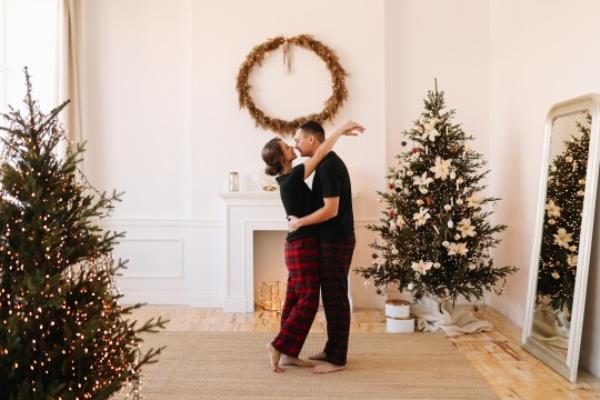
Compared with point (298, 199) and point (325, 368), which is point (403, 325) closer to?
point (325, 368)

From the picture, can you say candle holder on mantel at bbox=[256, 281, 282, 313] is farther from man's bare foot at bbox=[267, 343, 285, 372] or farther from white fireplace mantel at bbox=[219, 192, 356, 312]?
man's bare foot at bbox=[267, 343, 285, 372]

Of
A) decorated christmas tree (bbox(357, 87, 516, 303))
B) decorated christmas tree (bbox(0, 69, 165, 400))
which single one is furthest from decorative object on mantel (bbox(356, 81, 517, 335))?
decorated christmas tree (bbox(0, 69, 165, 400))

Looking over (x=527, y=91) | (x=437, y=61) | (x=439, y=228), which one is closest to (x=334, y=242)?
(x=439, y=228)

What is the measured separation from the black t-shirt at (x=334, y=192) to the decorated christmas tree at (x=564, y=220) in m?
1.36

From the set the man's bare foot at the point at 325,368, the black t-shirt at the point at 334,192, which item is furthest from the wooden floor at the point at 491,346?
the black t-shirt at the point at 334,192

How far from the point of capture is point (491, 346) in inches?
168

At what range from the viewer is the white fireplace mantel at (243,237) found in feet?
18.0

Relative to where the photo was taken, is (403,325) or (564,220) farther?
(403,325)

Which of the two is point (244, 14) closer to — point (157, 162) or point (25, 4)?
point (157, 162)

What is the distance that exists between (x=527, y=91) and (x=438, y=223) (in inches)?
51.0

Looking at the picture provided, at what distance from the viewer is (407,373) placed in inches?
144

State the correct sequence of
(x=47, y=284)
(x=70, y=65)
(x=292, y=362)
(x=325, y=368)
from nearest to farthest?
(x=47, y=284) → (x=325, y=368) → (x=292, y=362) → (x=70, y=65)

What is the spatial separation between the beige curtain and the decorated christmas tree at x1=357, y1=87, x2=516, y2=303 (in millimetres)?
3052

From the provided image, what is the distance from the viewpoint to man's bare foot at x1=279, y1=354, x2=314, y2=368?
3.75 m
